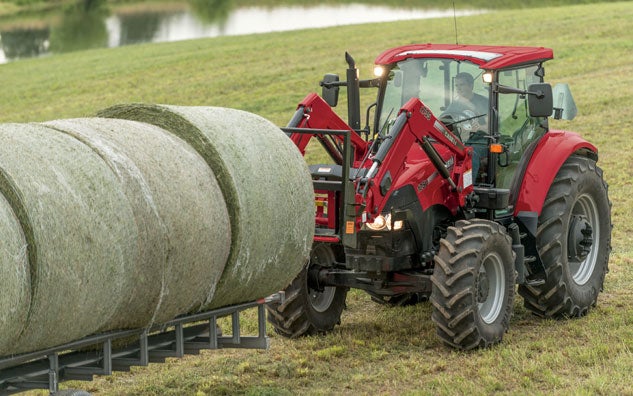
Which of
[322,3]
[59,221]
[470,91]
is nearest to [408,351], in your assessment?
[470,91]

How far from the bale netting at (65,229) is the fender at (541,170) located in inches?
176

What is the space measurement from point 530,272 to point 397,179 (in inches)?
70.2

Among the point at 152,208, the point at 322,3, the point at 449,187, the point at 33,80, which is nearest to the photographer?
the point at 152,208

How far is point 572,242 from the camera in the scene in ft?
34.6

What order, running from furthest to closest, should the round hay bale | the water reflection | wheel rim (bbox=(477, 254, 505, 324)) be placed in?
1. the water reflection
2. wheel rim (bbox=(477, 254, 505, 324))
3. the round hay bale

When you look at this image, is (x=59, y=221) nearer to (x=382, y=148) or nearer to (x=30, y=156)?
(x=30, y=156)

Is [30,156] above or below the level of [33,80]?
above

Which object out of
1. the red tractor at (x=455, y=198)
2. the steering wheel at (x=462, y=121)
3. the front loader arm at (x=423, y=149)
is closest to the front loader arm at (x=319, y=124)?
the red tractor at (x=455, y=198)

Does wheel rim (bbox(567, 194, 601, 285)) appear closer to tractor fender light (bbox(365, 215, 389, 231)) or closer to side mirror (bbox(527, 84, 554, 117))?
side mirror (bbox(527, 84, 554, 117))

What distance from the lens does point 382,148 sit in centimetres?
902

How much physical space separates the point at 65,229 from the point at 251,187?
153 centimetres

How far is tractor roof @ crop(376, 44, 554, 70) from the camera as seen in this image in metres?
9.97

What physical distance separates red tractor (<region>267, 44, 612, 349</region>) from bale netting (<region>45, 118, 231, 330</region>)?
1897mm

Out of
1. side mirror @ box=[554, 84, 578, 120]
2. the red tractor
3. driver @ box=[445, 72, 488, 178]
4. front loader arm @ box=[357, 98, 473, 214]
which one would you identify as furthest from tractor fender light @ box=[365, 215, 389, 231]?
side mirror @ box=[554, 84, 578, 120]
